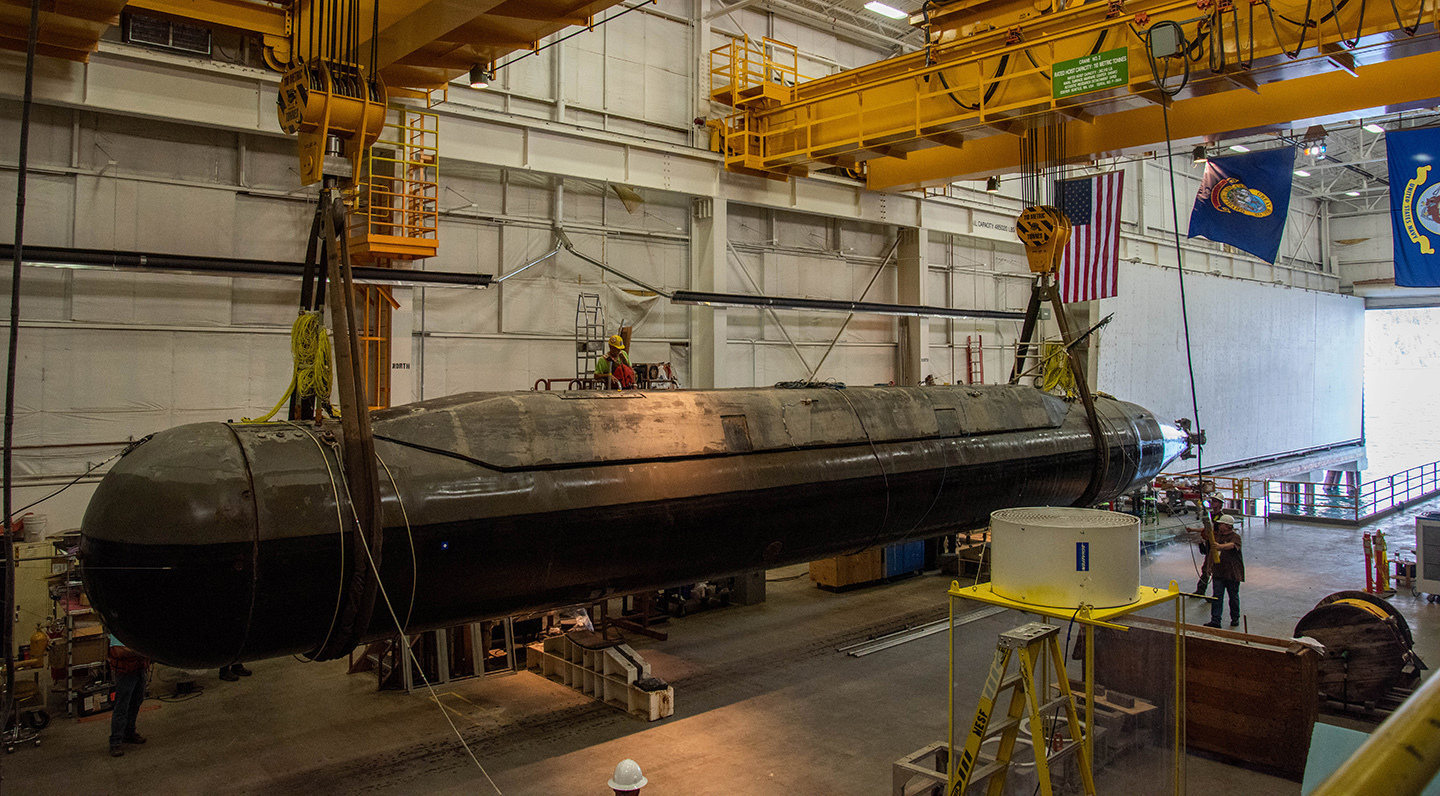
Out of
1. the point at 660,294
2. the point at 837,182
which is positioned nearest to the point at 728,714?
the point at 660,294

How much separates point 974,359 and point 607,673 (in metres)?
17.2

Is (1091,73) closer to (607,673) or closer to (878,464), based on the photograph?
(878,464)

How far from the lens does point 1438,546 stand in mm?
12867

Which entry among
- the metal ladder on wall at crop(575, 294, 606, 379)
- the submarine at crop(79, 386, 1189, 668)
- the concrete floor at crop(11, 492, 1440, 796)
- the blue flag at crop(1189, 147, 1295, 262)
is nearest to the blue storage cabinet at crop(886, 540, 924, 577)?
the concrete floor at crop(11, 492, 1440, 796)

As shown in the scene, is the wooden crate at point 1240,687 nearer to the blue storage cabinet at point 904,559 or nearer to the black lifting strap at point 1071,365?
the black lifting strap at point 1071,365

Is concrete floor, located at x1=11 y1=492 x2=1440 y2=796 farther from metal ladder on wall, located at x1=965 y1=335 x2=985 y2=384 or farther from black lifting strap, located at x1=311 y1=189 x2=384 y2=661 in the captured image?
metal ladder on wall, located at x1=965 y1=335 x2=985 y2=384

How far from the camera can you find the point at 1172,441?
13.6 metres

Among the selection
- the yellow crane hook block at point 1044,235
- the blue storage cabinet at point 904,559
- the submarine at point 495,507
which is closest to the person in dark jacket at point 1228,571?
the submarine at point 495,507

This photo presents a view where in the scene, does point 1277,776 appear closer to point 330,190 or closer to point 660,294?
point 330,190

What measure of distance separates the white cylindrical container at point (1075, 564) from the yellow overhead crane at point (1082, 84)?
5.84 metres

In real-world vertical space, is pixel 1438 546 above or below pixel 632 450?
below

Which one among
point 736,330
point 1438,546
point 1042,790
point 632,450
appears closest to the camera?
point 1042,790

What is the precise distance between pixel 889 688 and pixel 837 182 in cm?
1243

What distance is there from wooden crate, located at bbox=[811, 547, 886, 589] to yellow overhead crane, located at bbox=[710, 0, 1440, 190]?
22.4ft
